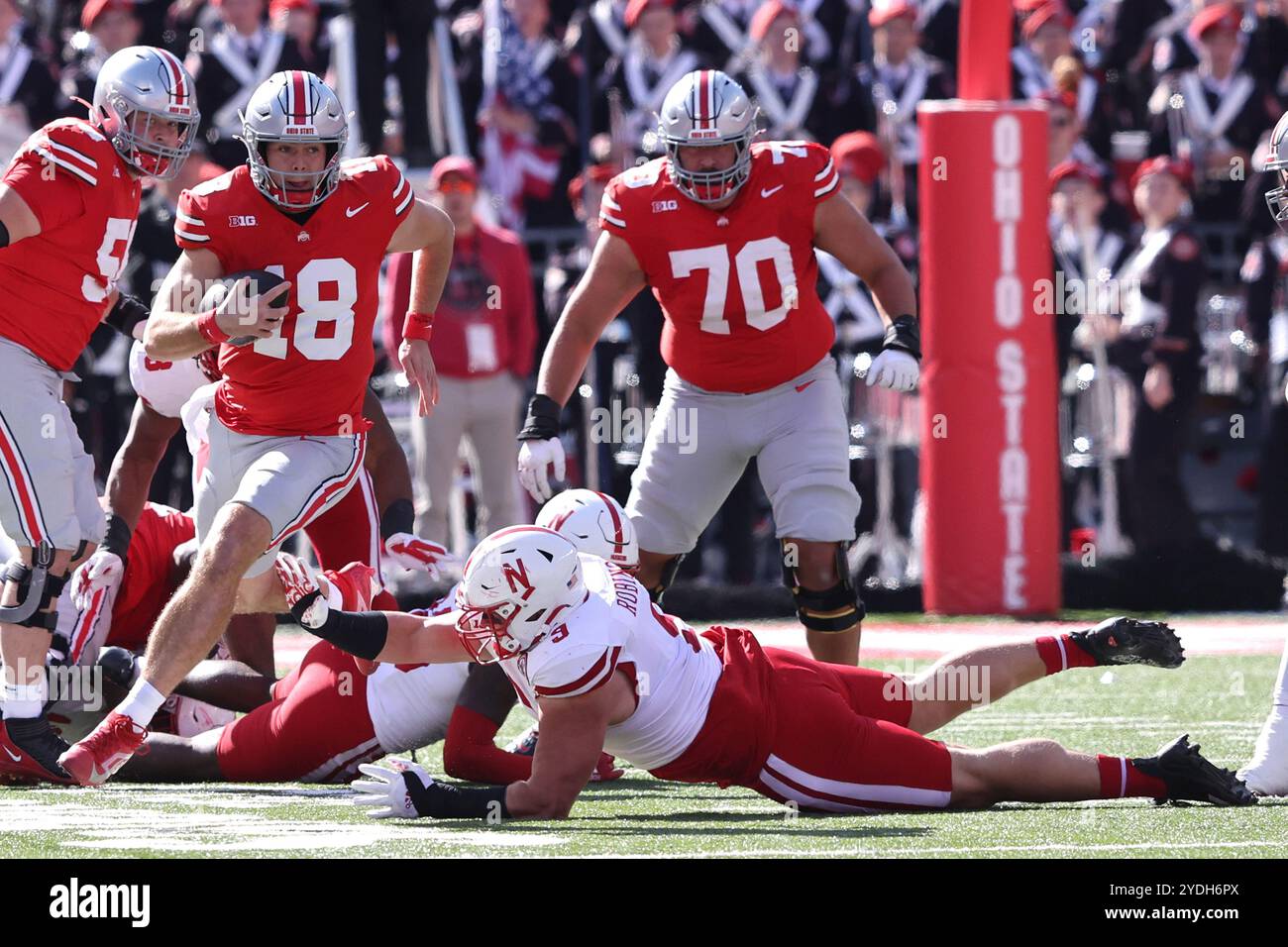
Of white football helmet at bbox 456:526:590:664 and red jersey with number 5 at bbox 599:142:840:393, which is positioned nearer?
white football helmet at bbox 456:526:590:664

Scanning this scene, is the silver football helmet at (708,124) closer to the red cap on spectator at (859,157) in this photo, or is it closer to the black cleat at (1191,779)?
the black cleat at (1191,779)

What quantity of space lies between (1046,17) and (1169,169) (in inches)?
55.2

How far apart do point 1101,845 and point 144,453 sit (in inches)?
129

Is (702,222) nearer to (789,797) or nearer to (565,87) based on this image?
(789,797)

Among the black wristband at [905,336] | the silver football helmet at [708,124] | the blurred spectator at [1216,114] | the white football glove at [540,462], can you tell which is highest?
the blurred spectator at [1216,114]

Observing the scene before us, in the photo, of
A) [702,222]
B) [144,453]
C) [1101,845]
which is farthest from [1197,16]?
[1101,845]

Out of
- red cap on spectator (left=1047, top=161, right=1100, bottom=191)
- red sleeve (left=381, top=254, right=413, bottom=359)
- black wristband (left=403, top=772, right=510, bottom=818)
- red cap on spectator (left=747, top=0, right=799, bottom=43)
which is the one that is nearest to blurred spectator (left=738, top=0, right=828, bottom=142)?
red cap on spectator (left=747, top=0, right=799, bottom=43)

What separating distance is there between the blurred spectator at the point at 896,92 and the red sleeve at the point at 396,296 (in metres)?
2.43

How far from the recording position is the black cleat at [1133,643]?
565 centimetres

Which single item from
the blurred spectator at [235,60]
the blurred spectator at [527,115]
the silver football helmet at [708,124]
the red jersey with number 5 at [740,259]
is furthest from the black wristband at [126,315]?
→ the blurred spectator at [527,115]

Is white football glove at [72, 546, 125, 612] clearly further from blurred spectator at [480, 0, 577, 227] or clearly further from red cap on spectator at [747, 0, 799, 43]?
red cap on spectator at [747, 0, 799, 43]

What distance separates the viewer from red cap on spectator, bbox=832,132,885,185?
35.2ft

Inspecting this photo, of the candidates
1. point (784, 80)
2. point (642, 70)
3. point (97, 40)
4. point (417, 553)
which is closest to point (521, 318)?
point (642, 70)

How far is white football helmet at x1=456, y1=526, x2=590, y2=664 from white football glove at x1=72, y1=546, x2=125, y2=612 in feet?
5.96
